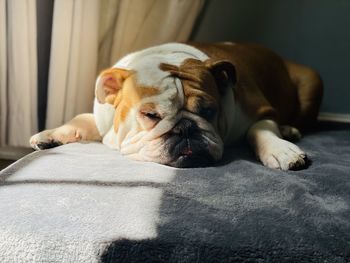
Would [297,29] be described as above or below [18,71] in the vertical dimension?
above

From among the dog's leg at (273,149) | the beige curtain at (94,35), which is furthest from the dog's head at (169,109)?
the beige curtain at (94,35)

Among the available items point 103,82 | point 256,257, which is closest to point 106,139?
point 103,82

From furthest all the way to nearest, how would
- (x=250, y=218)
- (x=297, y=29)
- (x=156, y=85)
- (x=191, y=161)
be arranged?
1. (x=297, y=29)
2. (x=156, y=85)
3. (x=191, y=161)
4. (x=250, y=218)

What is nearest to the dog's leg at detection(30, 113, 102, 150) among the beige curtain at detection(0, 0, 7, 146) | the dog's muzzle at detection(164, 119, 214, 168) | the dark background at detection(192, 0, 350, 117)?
the beige curtain at detection(0, 0, 7, 146)

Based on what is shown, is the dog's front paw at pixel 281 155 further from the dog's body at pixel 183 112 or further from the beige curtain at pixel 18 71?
the beige curtain at pixel 18 71

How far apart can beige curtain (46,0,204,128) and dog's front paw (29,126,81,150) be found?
0.18 metres

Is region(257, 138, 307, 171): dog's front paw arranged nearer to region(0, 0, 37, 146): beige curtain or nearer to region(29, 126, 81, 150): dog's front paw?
region(29, 126, 81, 150): dog's front paw

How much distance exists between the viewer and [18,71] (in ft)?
5.52

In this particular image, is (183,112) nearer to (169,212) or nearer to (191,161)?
(191,161)

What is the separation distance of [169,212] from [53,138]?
2.34ft

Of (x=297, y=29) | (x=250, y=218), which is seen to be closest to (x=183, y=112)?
(x=250, y=218)

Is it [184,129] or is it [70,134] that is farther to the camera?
[70,134]

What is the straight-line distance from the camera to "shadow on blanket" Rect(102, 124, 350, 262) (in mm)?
852

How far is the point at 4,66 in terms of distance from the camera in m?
1.68
